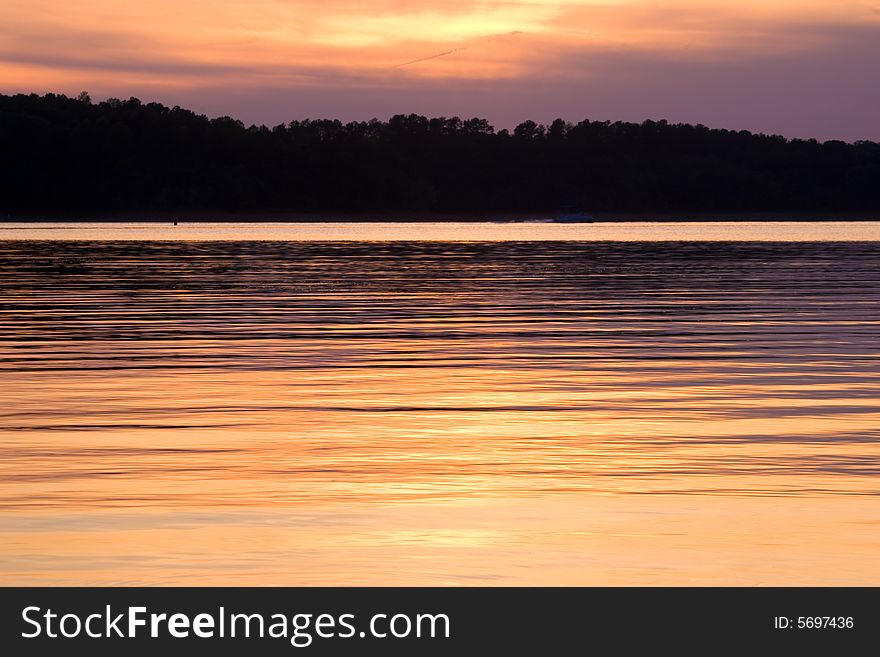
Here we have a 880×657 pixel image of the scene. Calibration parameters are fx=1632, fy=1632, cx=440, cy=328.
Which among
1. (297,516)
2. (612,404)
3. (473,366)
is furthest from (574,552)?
(473,366)

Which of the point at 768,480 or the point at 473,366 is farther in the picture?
the point at 473,366

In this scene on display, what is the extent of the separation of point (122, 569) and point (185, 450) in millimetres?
5472

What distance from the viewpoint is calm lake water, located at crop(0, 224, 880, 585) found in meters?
12.7

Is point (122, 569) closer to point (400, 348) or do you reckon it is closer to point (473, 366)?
point (473, 366)

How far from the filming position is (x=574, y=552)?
12.8 metres

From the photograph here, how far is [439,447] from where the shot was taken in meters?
17.9

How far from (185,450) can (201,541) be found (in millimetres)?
4609

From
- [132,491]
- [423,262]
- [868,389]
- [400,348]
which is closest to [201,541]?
[132,491]

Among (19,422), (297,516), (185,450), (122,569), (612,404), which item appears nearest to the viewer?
(122,569)

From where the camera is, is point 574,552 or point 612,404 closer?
point 574,552

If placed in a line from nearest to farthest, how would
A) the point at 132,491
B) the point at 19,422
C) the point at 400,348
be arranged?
the point at 132,491
the point at 19,422
the point at 400,348

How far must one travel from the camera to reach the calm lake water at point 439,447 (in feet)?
41.6

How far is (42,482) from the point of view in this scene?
15.7m

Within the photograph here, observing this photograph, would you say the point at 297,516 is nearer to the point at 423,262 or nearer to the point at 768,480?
the point at 768,480
